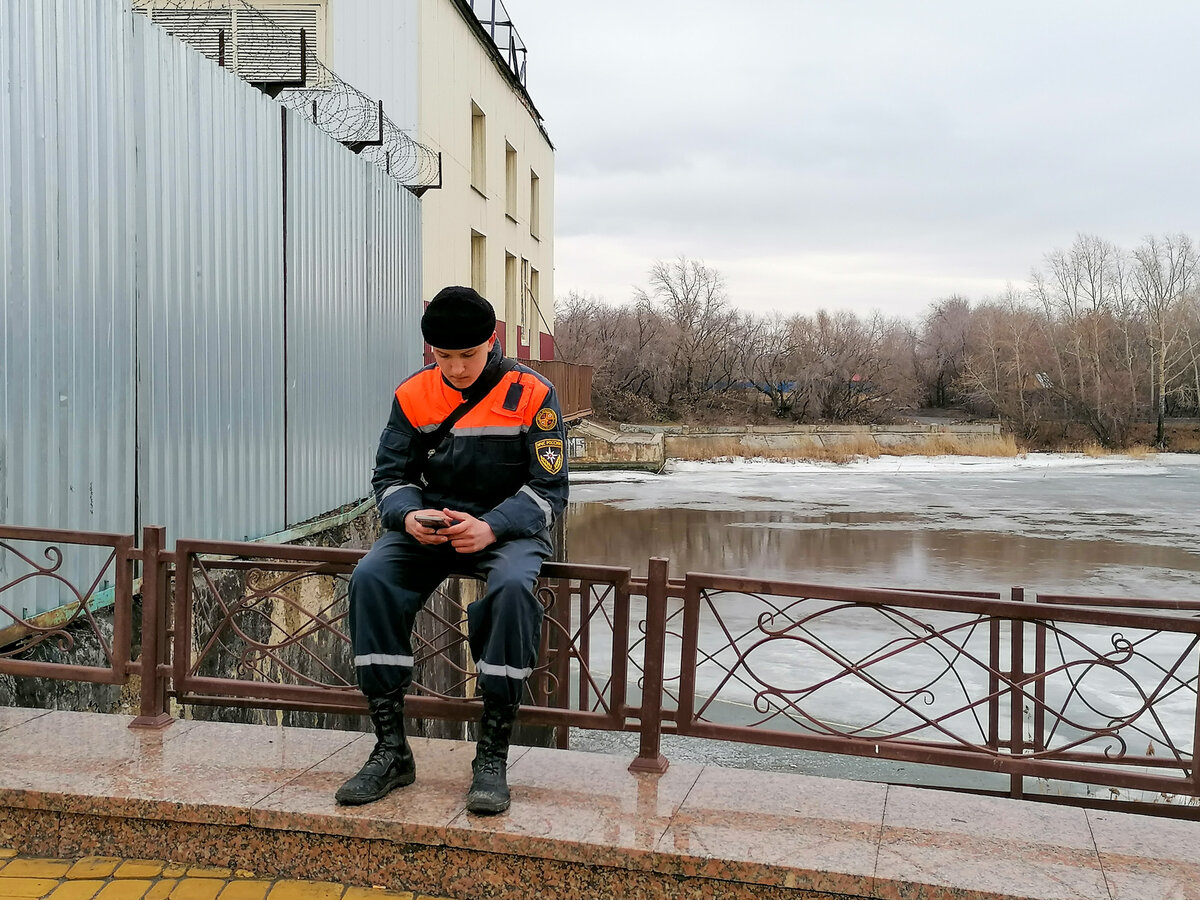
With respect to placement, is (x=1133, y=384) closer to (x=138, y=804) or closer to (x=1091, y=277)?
(x=1091, y=277)

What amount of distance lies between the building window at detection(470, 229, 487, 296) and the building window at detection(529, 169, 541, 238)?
4405 millimetres

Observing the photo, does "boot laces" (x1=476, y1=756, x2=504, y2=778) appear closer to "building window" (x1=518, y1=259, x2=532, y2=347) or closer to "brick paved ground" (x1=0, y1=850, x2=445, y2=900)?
"brick paved ground" (x1=0, y1=850, x2=445, y2=900)

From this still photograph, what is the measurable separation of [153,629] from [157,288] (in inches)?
82.3

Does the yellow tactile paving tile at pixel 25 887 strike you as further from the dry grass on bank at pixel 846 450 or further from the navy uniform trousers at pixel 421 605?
the dry grass on bank at pixel 846 450

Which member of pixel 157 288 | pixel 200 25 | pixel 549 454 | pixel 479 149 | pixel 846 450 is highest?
pixel 479 149

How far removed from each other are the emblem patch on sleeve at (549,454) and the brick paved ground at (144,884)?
1325mm

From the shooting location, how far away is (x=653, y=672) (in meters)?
3.64

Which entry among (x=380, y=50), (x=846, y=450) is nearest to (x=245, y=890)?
(x=380, y=50)

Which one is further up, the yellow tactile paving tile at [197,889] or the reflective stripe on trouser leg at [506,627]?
the reflective stripe on trouser leg at [506,627]

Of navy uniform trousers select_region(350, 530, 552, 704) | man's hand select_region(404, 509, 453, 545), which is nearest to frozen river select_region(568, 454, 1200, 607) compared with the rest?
navy uniform trousers select_region(350, 530, 552, 704)

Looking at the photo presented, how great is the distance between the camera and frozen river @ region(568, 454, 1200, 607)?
14708 millimetres

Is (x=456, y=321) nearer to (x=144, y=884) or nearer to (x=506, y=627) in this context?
(x=506, y=627)

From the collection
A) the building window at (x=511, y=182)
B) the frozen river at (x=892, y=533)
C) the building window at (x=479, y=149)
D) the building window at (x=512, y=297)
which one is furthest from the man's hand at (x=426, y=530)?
the building window at (x=511, y=182)

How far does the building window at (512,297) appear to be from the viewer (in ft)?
66.2
